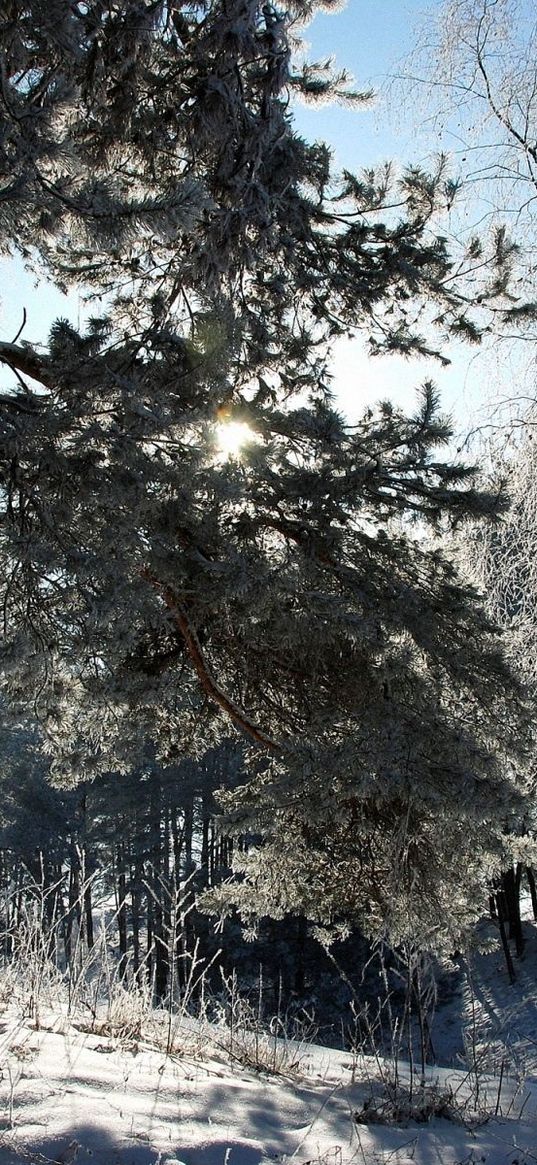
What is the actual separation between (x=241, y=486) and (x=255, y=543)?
765 millimetres

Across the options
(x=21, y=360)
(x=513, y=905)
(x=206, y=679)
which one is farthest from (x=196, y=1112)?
(x=513, y=905)

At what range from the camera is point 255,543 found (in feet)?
15.3

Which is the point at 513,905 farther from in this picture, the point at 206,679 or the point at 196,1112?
the point at 196,1112

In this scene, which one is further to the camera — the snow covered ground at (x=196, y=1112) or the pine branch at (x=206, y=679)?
the pine branch at (x=206, y=679)

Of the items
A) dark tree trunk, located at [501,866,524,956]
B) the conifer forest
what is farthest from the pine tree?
dark tree trunk, located at [501,866,524,956]

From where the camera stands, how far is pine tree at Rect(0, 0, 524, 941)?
141 inches

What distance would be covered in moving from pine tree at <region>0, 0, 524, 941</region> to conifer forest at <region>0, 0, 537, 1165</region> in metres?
0.02

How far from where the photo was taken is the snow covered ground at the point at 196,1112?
2.63m

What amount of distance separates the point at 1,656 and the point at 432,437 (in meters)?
2.75

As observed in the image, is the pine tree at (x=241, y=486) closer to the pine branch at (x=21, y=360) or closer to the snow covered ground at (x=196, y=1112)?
the pine branch at (x=21, y=360)

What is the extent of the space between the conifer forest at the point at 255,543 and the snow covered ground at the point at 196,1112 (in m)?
0.03

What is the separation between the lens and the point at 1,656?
12.1 ft

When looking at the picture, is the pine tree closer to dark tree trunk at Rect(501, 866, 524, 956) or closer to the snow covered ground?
the snow covered ground

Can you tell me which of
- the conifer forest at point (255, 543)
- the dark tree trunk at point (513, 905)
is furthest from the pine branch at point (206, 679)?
the dark tree trunk at point (513, 905)
